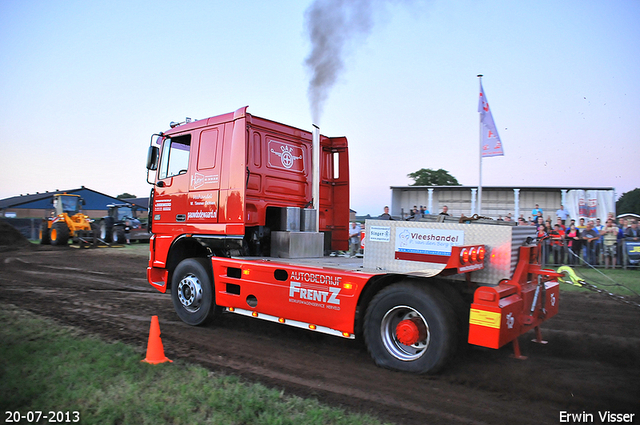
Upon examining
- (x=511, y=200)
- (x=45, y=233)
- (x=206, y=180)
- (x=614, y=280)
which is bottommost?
(x=614, y=280)

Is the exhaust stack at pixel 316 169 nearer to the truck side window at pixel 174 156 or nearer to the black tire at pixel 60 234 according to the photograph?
the truck side window at pixel 174 156

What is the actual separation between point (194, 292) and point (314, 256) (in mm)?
1835

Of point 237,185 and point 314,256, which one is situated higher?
point 237,185

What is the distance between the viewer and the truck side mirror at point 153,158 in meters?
6.76

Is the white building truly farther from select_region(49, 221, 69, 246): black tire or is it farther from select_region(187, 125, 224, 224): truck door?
select_region(49, 221, 69, 246): black tire

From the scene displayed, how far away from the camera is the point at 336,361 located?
4.76 meters

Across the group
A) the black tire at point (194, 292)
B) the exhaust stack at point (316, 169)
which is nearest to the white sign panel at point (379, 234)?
the exhaust stack at point (316, 169)

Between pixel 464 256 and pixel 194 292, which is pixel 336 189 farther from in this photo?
pixel 464 256

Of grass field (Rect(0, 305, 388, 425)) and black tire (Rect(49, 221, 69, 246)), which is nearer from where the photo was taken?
grass field (Rect(0, 305, 388, 425))

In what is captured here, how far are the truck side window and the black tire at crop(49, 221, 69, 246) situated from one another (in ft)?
55.1

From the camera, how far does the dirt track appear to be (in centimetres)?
358

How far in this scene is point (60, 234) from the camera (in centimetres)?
2031

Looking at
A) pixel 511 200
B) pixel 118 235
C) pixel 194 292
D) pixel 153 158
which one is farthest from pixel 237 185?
pixel 118 235

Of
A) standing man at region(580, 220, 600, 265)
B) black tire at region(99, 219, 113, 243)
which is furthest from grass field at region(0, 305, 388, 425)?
black tire at region(99, 219, 113, 243)
